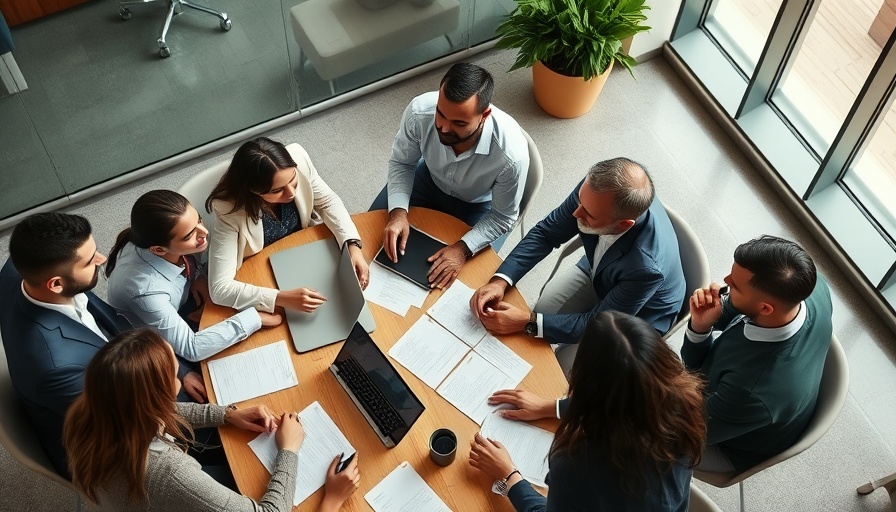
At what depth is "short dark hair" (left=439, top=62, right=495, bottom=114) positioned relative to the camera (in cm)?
287

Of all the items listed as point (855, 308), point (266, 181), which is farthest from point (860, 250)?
point (266, 181)

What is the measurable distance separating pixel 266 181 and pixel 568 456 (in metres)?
1.38

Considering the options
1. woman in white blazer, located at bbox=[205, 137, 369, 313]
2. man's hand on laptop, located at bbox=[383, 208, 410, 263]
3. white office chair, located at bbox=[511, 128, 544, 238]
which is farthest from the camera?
Result: white office chair, located at bbox=[511, 128, 544, 238]

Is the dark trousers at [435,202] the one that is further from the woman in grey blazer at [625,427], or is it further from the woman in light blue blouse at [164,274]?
the woman in grey blazer at [625,427]

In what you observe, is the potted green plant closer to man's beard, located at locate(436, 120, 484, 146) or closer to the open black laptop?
man's beard, located at locate(436, 120, 484, 146)

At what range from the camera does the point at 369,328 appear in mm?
2766

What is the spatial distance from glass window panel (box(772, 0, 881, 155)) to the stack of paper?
2545 millimetres

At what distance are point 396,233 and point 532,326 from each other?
63cm

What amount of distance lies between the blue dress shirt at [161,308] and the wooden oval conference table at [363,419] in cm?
6

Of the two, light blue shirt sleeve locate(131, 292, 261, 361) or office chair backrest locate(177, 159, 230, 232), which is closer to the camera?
light blue shirt sleeve locate(131, 292, 261, 361)

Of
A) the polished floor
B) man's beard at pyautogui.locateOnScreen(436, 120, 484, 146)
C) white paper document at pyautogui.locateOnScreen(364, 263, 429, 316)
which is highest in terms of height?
man's beard at pyautogui.locateOnScreen(436, 120, 484, 146)

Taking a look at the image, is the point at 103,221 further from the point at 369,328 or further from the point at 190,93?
the point at 369,328

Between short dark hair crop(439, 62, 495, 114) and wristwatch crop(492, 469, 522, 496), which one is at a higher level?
short dark hair crop(439, 62, 495, 114)

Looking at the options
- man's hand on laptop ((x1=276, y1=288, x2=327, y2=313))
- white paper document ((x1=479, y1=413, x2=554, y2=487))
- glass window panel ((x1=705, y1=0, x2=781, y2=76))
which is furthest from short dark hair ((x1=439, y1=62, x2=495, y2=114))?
glass window panel ((x1=705, y1=0, x2=781, y2=76))
